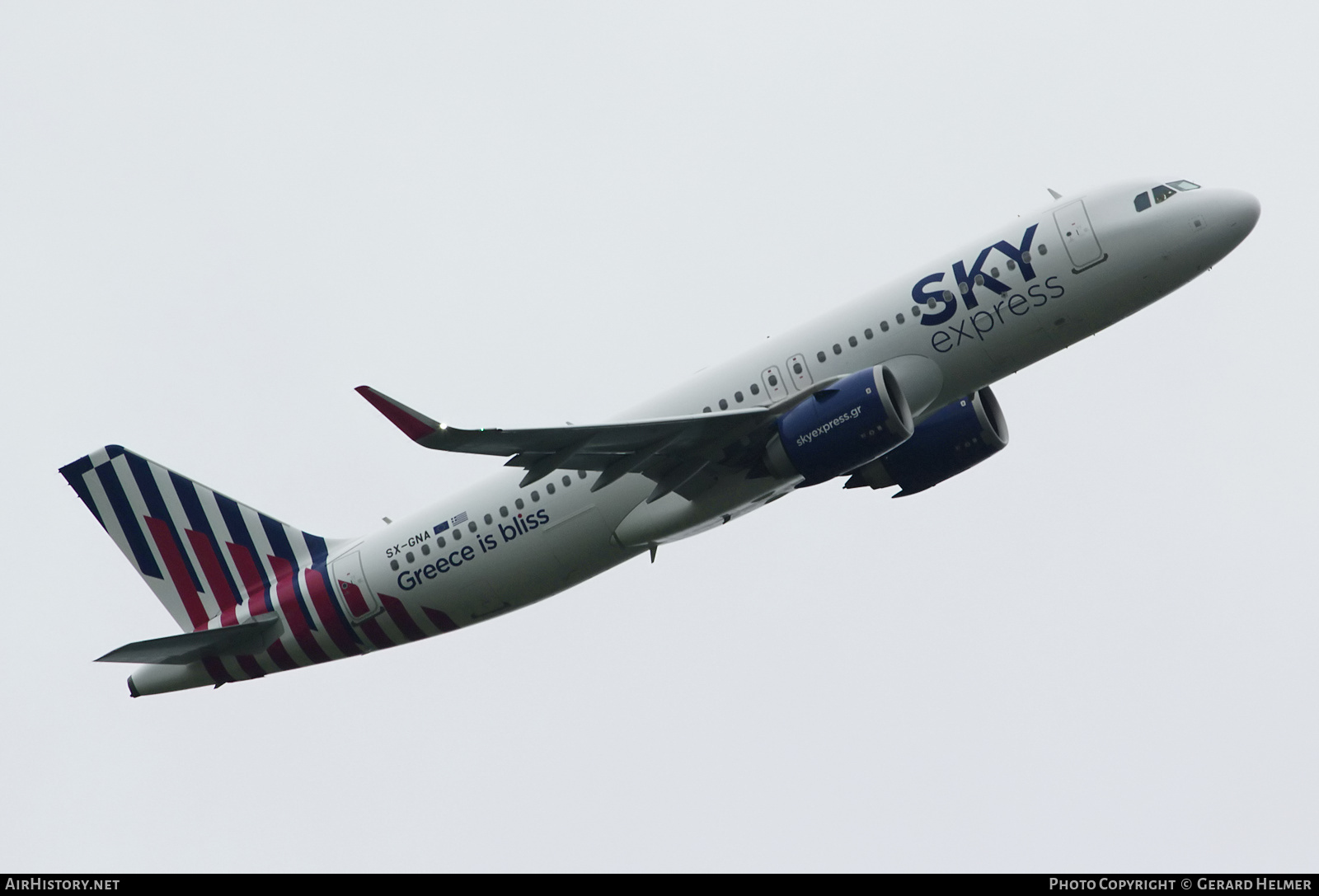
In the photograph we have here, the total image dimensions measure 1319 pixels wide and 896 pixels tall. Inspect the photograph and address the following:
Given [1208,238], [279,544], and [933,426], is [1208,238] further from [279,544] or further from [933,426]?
[279,544]

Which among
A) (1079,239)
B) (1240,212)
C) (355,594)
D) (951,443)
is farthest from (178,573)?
(1240,212)

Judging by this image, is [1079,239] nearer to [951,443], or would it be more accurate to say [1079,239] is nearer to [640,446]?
[951,443]

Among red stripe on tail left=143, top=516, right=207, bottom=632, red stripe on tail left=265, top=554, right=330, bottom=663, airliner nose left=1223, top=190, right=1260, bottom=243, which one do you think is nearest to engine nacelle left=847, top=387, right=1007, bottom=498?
airliner nose left=1223, top=190, right=1260, bottom=243

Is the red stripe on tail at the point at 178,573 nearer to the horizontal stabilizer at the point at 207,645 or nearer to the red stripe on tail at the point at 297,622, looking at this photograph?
the horizontal stabilizer at the point at 207,645

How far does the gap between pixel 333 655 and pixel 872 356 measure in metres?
15.8

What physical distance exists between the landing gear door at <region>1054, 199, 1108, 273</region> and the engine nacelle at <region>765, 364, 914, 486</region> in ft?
16.5

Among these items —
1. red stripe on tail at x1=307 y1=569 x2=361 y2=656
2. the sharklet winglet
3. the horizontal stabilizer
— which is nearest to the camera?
the sharklet winglet

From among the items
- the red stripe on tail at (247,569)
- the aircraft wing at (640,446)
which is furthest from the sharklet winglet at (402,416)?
the red stripe on tail at (247,569)

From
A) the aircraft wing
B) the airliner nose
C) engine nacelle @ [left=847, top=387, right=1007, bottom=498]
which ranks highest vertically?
the airliner nose

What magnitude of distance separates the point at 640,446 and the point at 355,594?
9428 mm

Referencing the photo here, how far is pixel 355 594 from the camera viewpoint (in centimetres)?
3581

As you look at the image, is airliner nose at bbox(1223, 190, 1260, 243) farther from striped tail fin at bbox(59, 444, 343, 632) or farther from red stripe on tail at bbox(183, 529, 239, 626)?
red stripe on tail at bbox(183, 529, 239, 626)

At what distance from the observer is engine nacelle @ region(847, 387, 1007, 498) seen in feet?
119
